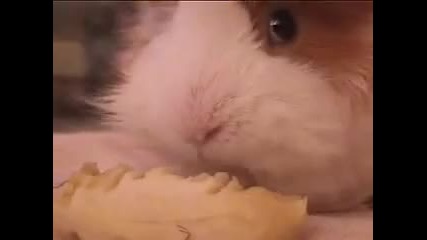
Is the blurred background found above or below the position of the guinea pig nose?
above

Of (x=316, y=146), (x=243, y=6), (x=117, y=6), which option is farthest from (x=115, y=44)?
(x=316, y=146)

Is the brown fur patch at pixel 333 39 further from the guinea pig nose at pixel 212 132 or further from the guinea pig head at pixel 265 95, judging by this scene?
the guinea pig nose at pixel 212 132

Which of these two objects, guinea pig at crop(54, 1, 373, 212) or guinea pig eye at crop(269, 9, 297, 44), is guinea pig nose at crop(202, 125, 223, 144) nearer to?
guinea pig at crop(54, 1, 373, 212)

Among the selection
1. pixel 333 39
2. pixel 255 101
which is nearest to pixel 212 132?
pixel 255 101

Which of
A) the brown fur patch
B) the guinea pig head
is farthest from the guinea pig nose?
the brown fur patch

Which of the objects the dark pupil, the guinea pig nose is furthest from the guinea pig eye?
the guinea pig nose

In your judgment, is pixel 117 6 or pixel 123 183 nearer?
pixel 123 183

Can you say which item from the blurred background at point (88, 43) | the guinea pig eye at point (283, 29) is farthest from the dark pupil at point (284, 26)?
the blurred background at point (88, 43)
